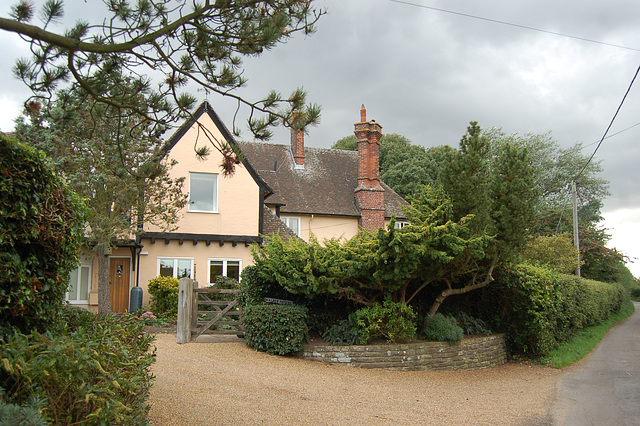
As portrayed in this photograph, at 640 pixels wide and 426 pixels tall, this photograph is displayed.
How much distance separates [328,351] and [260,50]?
7007 mm

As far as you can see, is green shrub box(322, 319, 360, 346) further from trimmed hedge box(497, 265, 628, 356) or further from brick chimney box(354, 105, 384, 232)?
brick chimney box(354, 105, 384, 232)

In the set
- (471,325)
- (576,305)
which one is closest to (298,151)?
(576,305)

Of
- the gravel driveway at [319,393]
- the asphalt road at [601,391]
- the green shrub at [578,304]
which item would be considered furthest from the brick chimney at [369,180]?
the gravel driveway at [319,393]

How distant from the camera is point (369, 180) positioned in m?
27.8

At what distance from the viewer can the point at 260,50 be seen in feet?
20.4

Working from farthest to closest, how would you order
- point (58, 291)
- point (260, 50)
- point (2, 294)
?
1. point (260, 50)
2. point (58, 291)
3. point (2, 294)

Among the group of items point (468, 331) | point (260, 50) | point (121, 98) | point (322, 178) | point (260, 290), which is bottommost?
point (468, 331)

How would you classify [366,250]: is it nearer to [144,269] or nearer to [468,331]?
[468,331]

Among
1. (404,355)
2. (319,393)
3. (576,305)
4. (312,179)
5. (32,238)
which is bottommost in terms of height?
(319,393)

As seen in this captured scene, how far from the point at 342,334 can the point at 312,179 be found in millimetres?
18435

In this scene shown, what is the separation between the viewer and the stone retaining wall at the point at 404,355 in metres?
10.9

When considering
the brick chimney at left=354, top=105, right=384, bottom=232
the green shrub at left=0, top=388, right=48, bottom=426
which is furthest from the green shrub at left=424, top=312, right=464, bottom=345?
the brick chimney at left=354, top=105, right=384, bottom=232

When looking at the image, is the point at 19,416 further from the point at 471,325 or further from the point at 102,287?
the point at 102,287

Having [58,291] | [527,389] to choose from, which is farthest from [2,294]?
[527,389]
